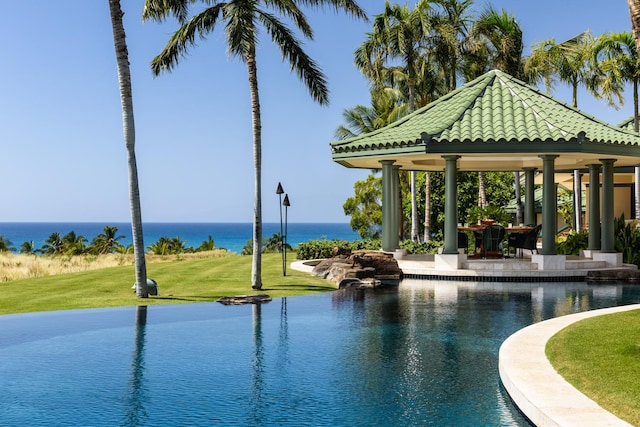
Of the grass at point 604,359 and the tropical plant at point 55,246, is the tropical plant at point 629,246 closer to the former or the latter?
the grass at point 604,359

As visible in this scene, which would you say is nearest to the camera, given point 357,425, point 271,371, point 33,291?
point 357,425

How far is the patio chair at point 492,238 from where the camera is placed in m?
24.4

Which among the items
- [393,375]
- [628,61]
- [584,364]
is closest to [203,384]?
[393,375]

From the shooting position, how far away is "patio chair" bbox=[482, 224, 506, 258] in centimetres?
2444

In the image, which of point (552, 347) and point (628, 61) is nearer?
point (552, 347)

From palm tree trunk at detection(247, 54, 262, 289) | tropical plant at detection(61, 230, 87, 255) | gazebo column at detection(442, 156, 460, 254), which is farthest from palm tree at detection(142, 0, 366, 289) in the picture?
tropical plant at detection(61, 230, 87, 255)

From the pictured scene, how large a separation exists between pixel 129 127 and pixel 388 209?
10664 millimetres

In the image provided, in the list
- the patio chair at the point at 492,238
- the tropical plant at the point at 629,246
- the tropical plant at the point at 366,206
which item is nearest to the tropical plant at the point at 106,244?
the tropical plant at the point at 366,206

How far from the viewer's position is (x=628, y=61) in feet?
112

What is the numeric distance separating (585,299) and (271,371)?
10.4 metres

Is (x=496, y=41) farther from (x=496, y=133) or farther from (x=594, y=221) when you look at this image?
(x=496, y=133)

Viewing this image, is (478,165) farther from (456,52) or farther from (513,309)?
(513,309)

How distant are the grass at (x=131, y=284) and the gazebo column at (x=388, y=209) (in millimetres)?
3587

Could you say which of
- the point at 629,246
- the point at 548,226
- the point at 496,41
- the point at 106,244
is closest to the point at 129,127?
the point at 548,226
